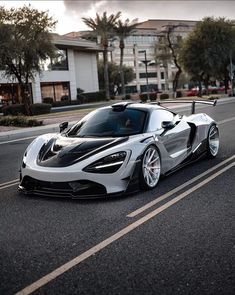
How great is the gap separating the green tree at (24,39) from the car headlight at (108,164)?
2449 centimetres

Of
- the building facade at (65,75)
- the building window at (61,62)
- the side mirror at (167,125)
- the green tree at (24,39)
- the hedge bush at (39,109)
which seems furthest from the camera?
the building window at (61,62)

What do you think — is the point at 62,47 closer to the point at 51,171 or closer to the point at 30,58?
the point at 30,58

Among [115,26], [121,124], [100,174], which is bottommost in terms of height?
[100,174]

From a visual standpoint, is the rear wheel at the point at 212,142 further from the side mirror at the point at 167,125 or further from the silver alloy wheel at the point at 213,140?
the side mirror at the point at 167,125

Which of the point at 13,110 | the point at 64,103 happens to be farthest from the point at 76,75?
the point at 13,110

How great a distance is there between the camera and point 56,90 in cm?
5212

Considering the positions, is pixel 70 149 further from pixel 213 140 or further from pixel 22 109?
pixel 22 109

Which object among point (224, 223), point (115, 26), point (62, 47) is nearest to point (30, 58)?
point (62, 47)

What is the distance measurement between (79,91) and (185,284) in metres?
53.1

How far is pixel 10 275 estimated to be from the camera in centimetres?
381

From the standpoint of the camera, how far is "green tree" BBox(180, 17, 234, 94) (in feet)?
154

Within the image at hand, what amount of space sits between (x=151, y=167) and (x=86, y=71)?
5237cm

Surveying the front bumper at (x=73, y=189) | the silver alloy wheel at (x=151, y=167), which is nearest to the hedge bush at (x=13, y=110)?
the silver alloy wheel at (x=151, y=167)

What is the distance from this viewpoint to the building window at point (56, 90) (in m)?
50.5
